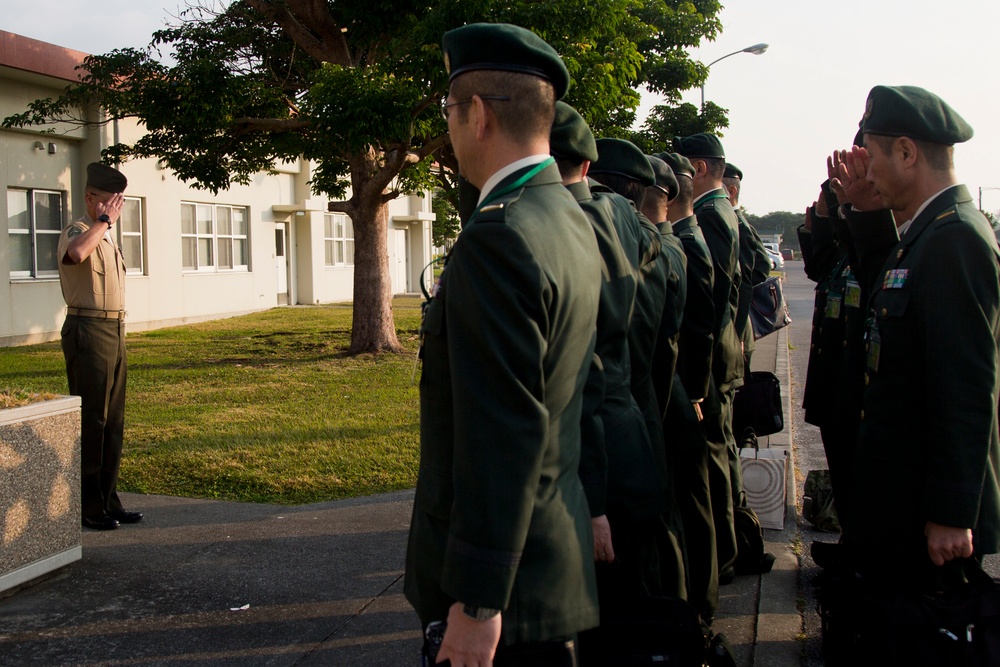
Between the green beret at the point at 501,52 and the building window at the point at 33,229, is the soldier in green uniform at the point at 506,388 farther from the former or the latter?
the building window at the point at 33,229

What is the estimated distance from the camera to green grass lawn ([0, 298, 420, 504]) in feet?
22.8

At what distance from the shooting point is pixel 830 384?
4496 millimetres

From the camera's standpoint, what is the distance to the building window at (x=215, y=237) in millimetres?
22984

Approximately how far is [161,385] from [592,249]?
428 inches

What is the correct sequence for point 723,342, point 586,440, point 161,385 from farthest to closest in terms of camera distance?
1. point 161,385
2. point 723,342
3. point 586,440

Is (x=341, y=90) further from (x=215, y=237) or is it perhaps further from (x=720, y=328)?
(x=215, y=237)

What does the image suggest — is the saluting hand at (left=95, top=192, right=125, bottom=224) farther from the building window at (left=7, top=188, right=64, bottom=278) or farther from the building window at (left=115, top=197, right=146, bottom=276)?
the building window at (left=115, top=197, right=146, bottom=276)

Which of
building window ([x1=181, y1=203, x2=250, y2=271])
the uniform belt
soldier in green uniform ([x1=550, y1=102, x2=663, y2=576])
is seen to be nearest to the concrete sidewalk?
the uniform belt

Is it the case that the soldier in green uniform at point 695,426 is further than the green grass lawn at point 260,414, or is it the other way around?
the green grass lawn at point 260,414

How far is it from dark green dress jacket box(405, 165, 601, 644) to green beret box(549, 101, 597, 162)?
75cm

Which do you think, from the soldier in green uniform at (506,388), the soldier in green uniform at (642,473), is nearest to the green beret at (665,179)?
the soldier in green uniform at (642,473)

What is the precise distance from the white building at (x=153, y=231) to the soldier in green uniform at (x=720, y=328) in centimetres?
1489

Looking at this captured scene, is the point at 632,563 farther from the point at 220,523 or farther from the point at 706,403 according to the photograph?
the point at 220,523

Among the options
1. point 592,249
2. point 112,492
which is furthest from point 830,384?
point 112,492
